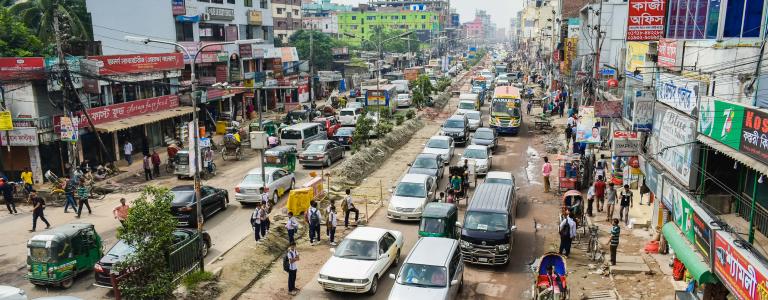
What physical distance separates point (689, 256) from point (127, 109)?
98.1 ft

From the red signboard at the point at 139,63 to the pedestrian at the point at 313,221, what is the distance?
61.6ft

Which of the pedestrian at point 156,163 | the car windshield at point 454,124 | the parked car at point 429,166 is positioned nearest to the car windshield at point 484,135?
the car windshield at point 454,124

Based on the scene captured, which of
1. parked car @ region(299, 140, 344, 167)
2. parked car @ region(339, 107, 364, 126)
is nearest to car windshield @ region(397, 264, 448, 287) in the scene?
parked car @ region(299, 140, 344, 167)

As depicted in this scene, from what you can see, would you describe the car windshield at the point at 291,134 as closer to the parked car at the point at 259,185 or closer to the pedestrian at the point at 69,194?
the parked car at the point at 259,185

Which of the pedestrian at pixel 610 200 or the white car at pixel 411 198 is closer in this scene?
the pedestrian at pixel 610 200

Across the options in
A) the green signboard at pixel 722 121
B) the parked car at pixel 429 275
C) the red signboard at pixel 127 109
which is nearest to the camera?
the green signboard at pixel 722 121

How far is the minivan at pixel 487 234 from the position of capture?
17609 millimetres

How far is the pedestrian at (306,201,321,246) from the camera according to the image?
1981 centimetres

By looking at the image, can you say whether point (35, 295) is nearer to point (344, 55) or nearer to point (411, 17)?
point (344, 55)

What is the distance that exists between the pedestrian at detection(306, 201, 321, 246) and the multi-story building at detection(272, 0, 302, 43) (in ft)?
276

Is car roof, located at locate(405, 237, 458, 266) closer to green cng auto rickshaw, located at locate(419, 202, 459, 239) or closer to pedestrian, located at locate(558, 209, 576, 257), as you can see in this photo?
green cng auto rickshaw, located at locate(419, 202, 459, 239)

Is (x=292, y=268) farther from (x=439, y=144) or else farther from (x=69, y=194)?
(x=439, y=144)

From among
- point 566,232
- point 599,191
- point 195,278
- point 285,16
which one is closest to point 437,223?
point 566,232

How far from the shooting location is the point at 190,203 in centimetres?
2105
